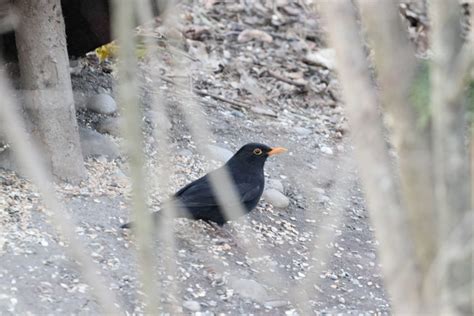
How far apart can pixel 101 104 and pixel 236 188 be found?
1.39 meters

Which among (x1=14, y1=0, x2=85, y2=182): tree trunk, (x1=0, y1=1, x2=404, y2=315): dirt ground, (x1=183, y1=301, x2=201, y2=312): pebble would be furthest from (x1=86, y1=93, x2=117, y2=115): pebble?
(x1=183, y1=301, x2=201, y2=312): pebble

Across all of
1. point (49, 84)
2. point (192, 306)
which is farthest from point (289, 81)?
point (192, 306)

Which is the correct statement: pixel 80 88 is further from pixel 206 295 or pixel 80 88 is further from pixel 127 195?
pixel 206 295

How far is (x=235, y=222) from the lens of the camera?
6066 millimetres

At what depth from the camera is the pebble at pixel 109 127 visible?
6.63 m

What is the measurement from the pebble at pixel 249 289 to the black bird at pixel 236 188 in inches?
22.1

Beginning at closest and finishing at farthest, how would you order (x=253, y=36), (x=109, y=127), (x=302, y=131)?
1. (x=109, y=127)
2. (x=302, y=131)
3. (x=253, y=36)

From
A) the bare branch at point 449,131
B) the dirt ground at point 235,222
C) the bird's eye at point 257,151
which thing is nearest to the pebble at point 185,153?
the dirt ground at point 235,222

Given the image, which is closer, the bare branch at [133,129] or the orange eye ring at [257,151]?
the bare branch at [133,129]

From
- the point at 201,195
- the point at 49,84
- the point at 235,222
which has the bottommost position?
the point at 235,222

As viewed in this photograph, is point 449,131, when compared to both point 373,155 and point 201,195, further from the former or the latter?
point 201,195

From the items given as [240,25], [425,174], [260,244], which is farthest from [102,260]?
[240,25]

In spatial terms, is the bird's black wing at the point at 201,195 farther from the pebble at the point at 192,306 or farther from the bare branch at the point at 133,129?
Answer: the bare branch at the point at 133,129

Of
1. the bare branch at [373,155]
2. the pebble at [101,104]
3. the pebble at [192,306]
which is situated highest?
the bare branch at [373,155]
